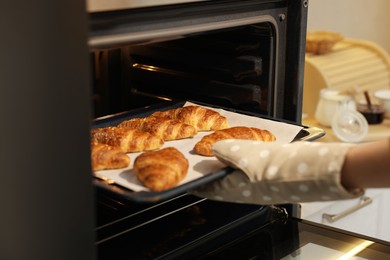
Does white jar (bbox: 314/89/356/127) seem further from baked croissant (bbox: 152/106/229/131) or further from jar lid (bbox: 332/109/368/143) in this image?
baked croissant (bbox: 152/106/229/131)

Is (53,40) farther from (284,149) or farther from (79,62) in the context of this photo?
(284,149)

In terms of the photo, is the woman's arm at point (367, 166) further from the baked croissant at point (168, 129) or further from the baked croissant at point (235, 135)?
the baked croissant at point (168, 129)

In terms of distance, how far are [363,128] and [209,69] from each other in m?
0.92

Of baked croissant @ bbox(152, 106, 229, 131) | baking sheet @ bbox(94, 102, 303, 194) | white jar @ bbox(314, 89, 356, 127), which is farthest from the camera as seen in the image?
white jar @ bbox(314, 89, 356, 127)

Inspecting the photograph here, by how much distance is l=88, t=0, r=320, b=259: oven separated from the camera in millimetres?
871

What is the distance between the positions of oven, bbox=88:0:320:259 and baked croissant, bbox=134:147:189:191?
2cm

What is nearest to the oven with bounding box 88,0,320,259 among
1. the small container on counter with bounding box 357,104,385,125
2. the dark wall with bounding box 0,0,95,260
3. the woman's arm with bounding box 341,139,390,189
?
the dark wall with bounding box 0,0,95,260

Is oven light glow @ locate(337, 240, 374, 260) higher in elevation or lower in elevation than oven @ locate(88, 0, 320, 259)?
lower

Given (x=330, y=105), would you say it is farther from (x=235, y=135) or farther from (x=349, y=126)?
(x=235, y=135)

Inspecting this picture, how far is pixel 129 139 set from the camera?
1.09 m

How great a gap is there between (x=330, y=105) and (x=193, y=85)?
3.08 feet

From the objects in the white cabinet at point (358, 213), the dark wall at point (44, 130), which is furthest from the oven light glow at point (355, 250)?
the white cabinet at point (358, 213)

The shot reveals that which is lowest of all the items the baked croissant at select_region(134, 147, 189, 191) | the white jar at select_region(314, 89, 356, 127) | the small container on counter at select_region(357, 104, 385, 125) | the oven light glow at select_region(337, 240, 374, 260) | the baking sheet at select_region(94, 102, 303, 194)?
the small container on counter at select_region(357, 104, 385, 125)

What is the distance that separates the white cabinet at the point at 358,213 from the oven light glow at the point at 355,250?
30.8 inches
